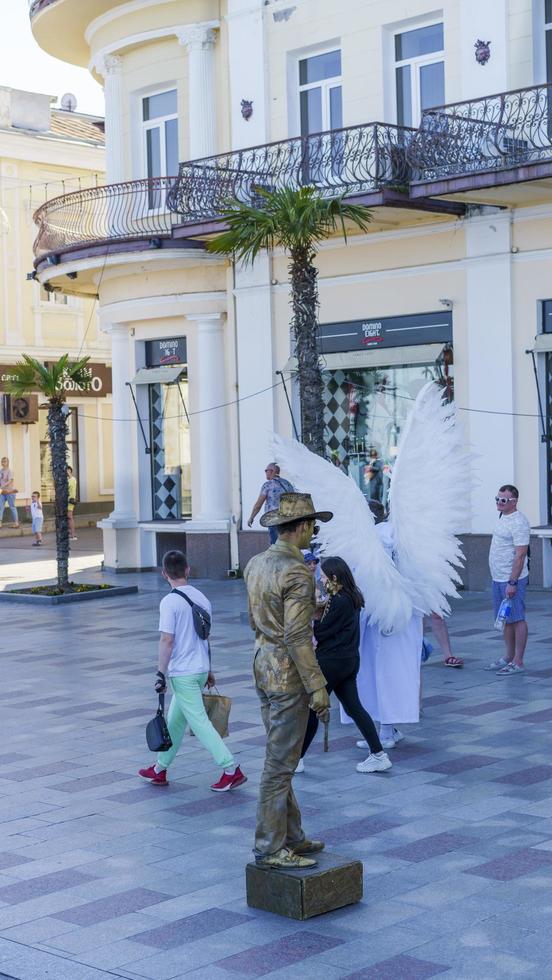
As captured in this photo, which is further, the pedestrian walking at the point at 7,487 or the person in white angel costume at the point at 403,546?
the pedestrian walking at the point at 7,487

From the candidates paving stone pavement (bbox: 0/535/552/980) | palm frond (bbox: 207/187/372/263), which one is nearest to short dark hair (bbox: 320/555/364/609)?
paving stone pavement (bbox: 0/535/552/980)

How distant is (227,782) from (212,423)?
46.4 feet

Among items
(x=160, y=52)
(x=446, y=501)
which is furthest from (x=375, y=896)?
(x=160, y=52)

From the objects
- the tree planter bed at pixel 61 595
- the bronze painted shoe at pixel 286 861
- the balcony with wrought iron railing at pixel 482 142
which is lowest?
the bronze painted shoe at pixel 286 861

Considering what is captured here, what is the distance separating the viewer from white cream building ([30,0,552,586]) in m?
18.8

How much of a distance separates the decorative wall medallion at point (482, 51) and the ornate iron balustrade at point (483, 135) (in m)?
0.66

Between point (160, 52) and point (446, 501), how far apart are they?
615 inches

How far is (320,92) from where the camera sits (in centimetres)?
2158

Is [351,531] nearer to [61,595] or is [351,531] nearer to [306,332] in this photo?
[306,332]

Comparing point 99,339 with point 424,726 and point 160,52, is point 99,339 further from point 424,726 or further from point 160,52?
point 424,726

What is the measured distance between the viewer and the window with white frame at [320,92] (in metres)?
21.4

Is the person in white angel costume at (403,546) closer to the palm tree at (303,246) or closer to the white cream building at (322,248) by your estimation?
the palm tree at (303,246)

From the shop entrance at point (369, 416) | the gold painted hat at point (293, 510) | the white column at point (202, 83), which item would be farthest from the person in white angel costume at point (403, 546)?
the white column at point (202, 83)

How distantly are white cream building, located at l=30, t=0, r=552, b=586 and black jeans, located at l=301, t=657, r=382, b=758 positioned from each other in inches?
388
